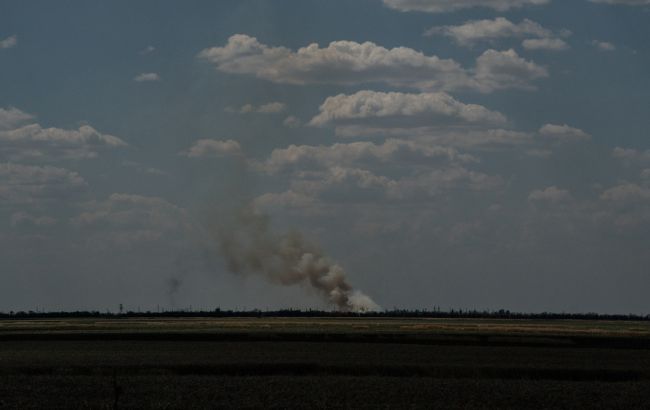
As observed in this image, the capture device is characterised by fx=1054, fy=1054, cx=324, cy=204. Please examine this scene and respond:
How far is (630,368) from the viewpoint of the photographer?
227ft

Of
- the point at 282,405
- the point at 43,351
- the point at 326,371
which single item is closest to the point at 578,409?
the point at 282,405

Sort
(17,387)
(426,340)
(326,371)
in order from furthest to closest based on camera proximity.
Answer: (426,340), (326,371), (17,387)

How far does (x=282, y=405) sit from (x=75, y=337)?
199 feet

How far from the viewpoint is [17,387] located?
55250 mm

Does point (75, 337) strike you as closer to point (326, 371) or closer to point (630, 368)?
point (326, 371)

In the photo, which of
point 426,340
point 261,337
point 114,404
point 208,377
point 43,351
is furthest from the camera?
point 261,337

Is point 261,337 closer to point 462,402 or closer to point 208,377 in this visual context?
point 208,377

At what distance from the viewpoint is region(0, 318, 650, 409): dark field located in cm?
5144

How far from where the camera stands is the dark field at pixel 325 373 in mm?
51438

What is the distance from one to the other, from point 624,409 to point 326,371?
2109 centimetres

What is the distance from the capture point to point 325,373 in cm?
6438

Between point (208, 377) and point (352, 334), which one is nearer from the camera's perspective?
point (208, 377)

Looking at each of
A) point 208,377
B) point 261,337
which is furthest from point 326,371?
point 261,337

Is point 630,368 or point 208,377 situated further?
point 630,368
